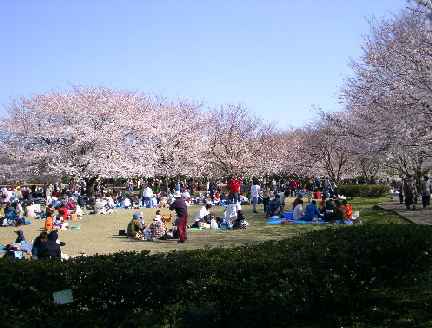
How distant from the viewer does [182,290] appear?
6.07 metres

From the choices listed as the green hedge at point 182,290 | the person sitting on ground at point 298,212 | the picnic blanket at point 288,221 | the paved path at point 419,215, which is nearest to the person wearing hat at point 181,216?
the picnic blanket at point 288,221

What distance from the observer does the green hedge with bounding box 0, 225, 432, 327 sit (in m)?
5.82

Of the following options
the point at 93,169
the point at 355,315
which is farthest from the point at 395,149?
the point at 93,169

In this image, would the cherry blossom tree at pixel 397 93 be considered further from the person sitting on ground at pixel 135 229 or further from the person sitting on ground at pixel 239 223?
the person sitting on ground at pixel 135 229

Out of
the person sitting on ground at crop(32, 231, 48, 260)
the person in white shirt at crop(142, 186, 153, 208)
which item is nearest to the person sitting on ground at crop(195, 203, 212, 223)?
the person sitting on ground at crop(32, 231, 48, 260)

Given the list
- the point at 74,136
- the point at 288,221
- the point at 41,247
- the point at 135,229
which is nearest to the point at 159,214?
the point at 135,229

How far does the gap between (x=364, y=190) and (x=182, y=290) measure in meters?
30.5

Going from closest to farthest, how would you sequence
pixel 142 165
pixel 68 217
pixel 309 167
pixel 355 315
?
pixel 355 315
pixel 68 217
pixel 142 165
pixel 309 167

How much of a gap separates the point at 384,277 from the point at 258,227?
36.0 feet

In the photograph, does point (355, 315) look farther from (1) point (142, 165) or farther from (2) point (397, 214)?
(1) point (142, 165)

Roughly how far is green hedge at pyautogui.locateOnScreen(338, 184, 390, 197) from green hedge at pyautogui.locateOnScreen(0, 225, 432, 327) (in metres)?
28.8

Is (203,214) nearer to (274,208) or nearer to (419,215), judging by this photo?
(274,208)

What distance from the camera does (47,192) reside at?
34.7 meters

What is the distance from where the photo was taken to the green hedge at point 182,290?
19.1 feet
